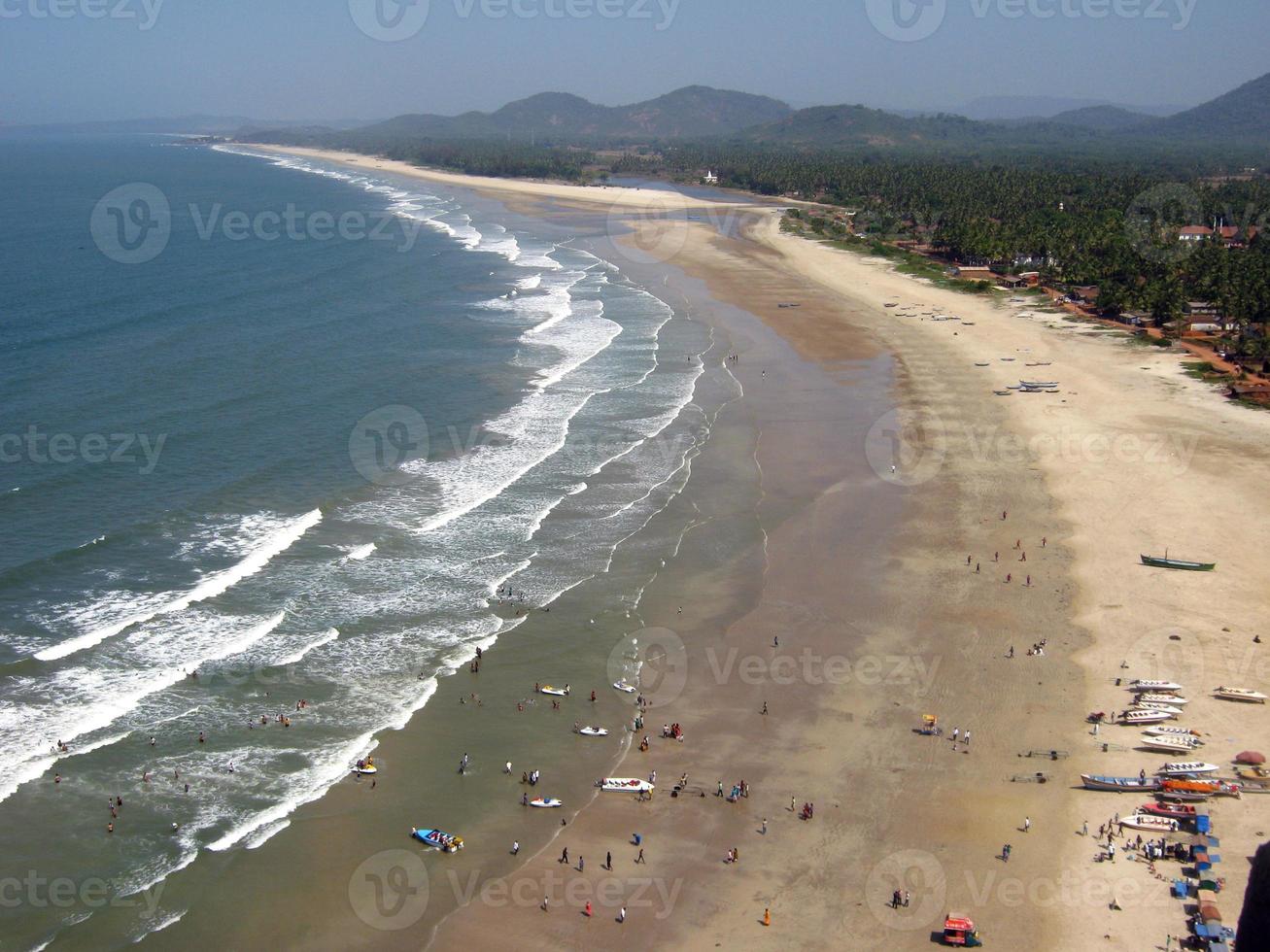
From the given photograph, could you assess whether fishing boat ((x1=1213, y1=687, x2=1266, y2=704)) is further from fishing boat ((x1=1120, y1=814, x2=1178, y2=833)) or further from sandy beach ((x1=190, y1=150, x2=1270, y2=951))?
fishing boat ((x1=1120, y1=814, x2=1178, y2=833))

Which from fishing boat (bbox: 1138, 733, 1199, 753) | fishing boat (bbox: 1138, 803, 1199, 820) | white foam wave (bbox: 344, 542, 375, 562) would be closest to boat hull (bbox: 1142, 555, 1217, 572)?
fishing boat (bbox: 1138, 733, 1199, 753)

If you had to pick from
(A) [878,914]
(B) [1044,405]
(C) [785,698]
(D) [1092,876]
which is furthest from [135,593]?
(B) [1044,405]

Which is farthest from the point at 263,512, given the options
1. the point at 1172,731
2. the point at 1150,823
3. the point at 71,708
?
the point at 1172,731

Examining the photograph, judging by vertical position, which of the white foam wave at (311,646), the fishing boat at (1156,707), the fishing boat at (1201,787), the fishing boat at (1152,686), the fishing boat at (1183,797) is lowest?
the white foam wave at (311,646)

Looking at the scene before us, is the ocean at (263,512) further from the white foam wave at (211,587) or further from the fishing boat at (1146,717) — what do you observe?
the fishing boat at (1146,717)

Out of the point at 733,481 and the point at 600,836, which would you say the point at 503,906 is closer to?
the point at 600,836

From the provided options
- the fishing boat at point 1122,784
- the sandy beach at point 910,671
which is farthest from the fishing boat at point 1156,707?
the fishing boat at point 1122,784
